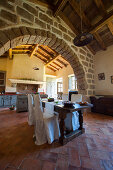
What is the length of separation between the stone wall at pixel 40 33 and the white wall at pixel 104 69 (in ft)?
0.90

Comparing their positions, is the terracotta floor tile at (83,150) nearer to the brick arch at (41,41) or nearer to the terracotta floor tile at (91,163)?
the terracotta floor tile at (91,163)

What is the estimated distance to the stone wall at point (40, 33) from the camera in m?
1.79

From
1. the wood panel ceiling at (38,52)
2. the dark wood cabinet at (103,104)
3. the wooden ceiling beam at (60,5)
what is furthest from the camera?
the wood panel ceiling at (38,52)

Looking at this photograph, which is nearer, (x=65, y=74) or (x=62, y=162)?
(x=62, y=162)

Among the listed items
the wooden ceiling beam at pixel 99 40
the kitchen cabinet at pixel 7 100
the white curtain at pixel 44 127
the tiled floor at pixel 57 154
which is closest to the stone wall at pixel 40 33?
the wooden ceiling beam at pixel 99 40

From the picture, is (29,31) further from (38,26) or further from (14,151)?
(14,151)

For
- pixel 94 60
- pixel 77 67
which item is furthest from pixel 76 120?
pixel 94 60

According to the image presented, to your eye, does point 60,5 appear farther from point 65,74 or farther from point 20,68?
point 20,68

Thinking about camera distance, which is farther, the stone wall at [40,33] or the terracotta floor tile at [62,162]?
the stone wall at [40,33]

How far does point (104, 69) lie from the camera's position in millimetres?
3562

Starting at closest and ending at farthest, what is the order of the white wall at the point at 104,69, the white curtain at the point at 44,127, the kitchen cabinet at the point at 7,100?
the white curtain at the point at 44,127 < the white wall at the point at 104,69 < the kitchen cabinet at the point at 7,100

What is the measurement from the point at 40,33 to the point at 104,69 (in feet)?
10.2

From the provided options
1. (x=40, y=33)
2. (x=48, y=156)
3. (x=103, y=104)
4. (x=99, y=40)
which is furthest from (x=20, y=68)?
(x=48, y=156)

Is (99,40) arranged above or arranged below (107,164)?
above
